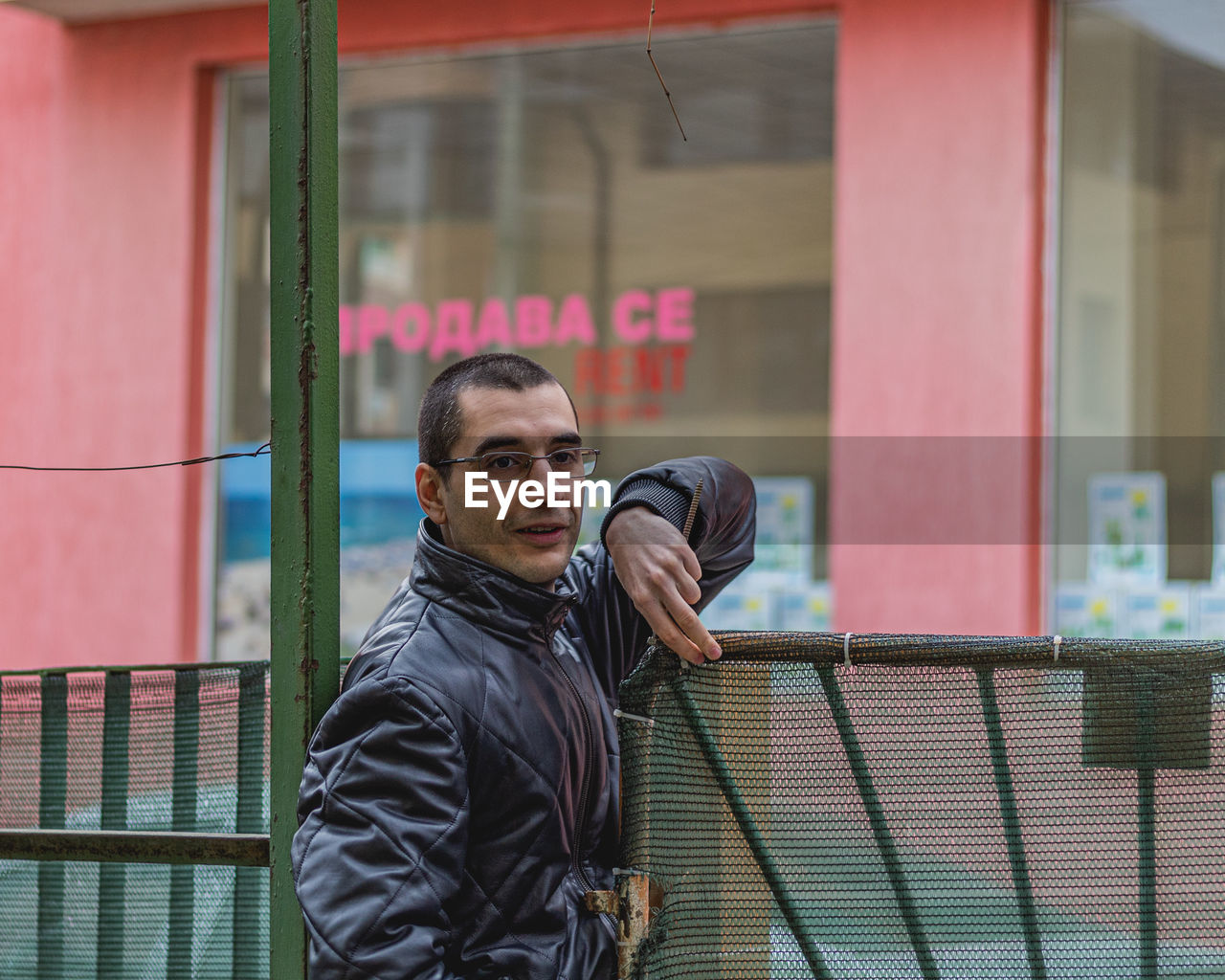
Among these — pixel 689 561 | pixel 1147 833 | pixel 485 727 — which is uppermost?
pixel 689 561

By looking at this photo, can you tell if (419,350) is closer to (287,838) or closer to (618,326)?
(618,326)

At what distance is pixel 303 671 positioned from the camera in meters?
2.28

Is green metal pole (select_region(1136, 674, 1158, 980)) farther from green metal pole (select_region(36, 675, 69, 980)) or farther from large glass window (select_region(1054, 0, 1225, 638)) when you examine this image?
large glass window (select_region(1054, 0, 1225, 638))

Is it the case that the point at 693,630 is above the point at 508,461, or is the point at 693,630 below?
below

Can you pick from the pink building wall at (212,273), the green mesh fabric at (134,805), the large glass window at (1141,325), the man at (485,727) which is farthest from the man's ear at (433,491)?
the large glass window at (1141,325)

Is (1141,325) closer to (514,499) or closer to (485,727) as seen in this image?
(514,499)

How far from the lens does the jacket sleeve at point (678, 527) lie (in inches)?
95.1

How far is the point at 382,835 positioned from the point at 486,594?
414 millimetres

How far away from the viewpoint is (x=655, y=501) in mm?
2381

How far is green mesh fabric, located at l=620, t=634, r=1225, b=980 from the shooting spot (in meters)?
2.06

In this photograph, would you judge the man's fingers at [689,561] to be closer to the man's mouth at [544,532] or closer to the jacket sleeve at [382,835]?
the man's mouth at [544,532]

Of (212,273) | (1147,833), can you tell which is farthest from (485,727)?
(212,273)

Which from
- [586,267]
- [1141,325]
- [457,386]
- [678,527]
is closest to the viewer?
[457,386]

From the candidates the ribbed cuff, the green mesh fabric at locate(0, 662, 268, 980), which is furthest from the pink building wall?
the ribbed cuff
